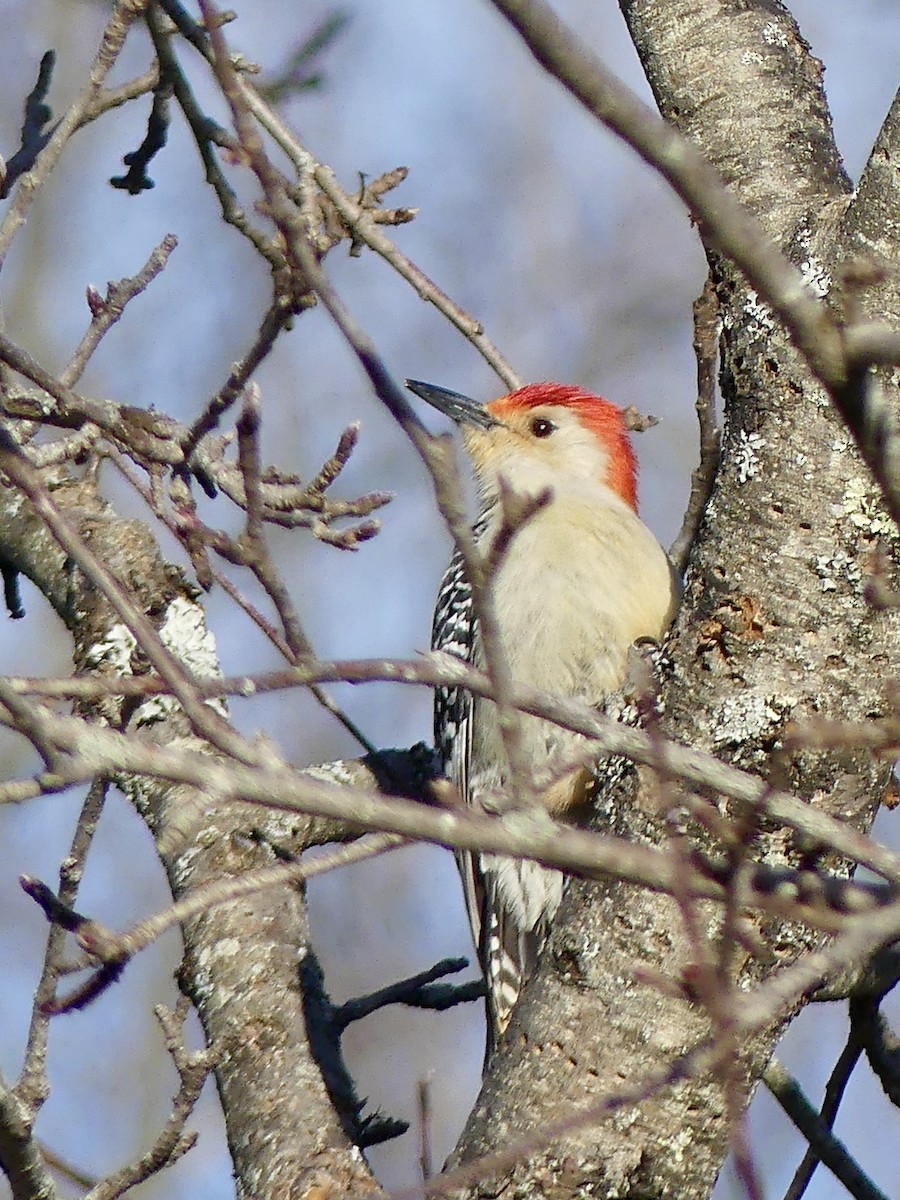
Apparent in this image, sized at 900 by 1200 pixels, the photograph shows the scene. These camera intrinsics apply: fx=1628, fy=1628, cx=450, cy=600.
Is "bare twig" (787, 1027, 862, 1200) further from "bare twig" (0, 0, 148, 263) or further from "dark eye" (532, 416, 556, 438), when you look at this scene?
"dark eye" (532, 416, 556, 438)

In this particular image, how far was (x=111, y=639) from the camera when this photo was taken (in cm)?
452

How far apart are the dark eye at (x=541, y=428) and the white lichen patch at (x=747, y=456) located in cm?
360

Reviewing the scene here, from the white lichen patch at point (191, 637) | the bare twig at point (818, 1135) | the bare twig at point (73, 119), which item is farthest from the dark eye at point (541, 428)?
the bare twig at point (818, 1135)

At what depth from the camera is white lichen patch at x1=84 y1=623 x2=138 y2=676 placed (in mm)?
4469

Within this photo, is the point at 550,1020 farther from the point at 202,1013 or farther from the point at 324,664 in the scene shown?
the point at 324,664

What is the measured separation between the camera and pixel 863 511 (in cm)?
304

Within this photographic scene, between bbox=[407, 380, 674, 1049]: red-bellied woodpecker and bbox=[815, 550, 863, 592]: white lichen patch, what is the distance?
1.82 metres

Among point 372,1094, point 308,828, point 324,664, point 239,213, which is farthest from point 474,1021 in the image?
point 324,664

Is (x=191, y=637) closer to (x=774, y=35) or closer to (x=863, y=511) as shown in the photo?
(x=863, y=511)

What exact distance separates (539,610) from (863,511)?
2.44 meters

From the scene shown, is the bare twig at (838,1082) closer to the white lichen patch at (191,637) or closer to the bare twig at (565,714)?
the white lichen patch at (191,637)

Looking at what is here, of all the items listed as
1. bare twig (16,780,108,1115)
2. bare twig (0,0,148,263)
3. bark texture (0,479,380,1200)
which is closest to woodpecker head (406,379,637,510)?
bark texture (0,479,380,1200)

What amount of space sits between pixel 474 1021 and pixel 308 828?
23.7 ft

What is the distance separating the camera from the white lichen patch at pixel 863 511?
3.02 meters
